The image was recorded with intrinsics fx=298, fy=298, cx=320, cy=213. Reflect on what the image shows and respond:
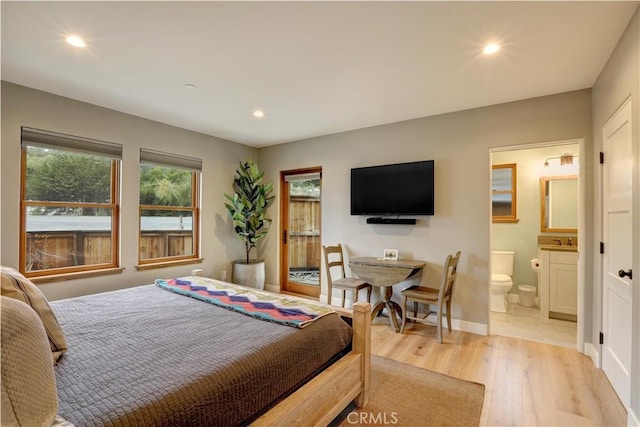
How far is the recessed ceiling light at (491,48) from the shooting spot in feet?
6.73

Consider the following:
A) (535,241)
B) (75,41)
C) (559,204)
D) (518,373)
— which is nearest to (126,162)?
(75,41)

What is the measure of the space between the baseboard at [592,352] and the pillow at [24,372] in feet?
11.5

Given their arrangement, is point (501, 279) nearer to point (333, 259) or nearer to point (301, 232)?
point (333, 259)

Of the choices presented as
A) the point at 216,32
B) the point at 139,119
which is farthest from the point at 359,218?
the point at 139,119

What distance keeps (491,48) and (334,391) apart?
8.03ft

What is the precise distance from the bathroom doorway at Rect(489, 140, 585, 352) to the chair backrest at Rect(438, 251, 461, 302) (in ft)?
1.78

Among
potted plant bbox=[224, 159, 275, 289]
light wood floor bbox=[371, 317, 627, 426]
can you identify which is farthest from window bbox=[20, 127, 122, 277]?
light wood floor bbox=[371, 317, 627, 426]

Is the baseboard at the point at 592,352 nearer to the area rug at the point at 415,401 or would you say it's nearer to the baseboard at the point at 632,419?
the baseboard at the point at 632,419

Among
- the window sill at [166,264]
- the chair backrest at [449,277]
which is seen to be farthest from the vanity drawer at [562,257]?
the window sill at [166,264]

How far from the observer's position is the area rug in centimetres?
181

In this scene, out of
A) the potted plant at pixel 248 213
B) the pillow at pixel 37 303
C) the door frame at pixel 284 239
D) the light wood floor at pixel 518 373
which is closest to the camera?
the pillow at pixel 37 303

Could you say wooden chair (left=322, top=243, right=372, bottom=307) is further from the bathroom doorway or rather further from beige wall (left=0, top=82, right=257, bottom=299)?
beige wall (left=0, top=82, right=257, bottom=299)

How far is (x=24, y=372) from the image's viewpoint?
78 cm

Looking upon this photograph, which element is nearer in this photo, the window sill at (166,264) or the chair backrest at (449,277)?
the chair backrest at (449,277)
